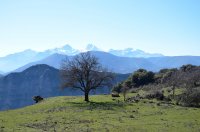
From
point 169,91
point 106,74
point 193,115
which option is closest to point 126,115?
point 193,115

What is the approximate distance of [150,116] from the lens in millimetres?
50875

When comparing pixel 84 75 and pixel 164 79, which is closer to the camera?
pixel 84 75

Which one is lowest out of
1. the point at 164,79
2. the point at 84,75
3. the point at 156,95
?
the point at 156,95

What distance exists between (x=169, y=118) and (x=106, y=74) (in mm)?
34394

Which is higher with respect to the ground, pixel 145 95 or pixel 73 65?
pixel 73 65

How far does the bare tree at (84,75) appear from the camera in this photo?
79.8 m

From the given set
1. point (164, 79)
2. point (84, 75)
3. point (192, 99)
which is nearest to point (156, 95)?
point (192, 99)

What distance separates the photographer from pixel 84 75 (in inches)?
3155

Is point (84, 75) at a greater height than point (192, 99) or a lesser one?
greater

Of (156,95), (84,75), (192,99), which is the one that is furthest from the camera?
(84,75)

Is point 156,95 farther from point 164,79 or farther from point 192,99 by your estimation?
point 164,79

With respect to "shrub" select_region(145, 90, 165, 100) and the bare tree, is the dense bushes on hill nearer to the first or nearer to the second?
"shrub" select_region(145, 90, 165, 100)

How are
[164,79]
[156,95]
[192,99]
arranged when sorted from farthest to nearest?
[164,79], [156,95], [192,99]

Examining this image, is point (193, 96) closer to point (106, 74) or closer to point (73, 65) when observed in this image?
point (106, 74)
